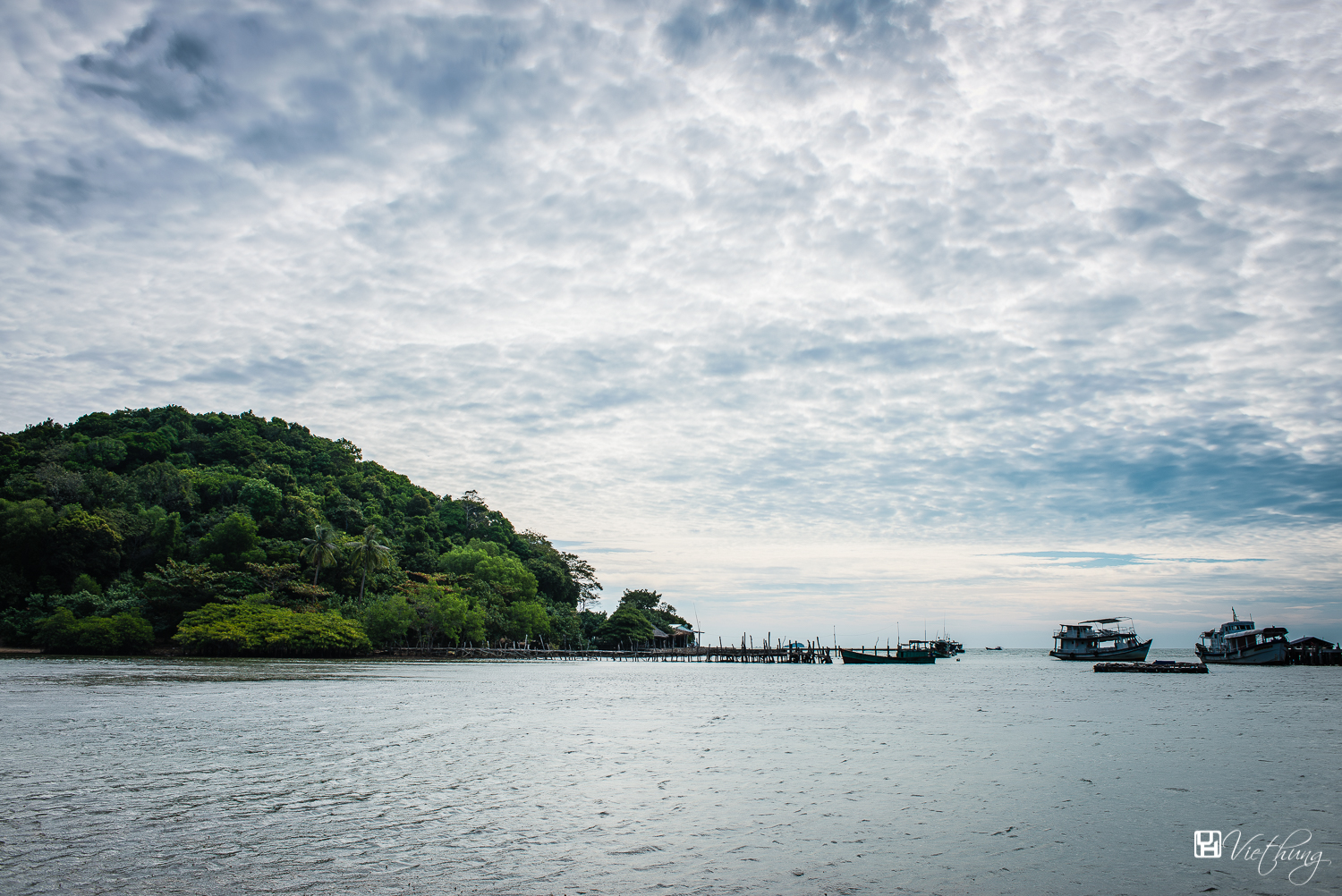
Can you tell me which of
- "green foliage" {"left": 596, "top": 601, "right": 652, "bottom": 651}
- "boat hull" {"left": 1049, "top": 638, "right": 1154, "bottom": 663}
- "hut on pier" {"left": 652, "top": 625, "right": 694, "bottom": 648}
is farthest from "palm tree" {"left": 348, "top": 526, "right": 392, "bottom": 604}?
"boat hull" {"left": 1049, "top": 638, "right": 1154, "bottom": 663}

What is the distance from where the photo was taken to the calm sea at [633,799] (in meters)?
8.68

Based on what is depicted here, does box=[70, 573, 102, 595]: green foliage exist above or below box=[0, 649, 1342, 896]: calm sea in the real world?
above

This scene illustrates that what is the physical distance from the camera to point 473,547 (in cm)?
9256

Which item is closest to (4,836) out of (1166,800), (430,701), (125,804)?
(125,804)

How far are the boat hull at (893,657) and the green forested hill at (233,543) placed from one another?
107ft

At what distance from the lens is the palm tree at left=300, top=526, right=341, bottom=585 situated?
69.8 meters

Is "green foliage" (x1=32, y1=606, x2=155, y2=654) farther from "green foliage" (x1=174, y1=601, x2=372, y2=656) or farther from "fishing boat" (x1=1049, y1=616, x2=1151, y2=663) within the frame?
"fishing boat" (x1=1049, y1=616, x2=1151, y2=663)

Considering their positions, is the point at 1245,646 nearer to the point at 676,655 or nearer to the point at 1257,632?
the point at 1257,632

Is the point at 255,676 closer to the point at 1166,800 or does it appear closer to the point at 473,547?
the point at 1166,800

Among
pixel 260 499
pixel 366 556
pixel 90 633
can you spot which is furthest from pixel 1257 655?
pixel 90 633

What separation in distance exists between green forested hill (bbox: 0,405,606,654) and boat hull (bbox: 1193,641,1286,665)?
2721 inches

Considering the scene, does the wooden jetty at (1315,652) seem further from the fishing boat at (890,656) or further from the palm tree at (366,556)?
the palm tree at (366,556)
